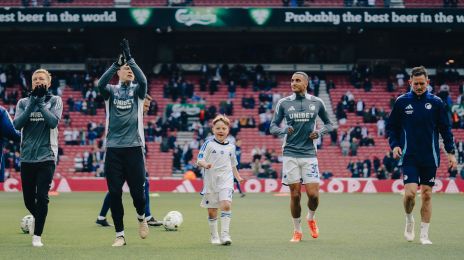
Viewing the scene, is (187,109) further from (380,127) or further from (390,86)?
(390,86)

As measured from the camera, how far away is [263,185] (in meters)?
32.4

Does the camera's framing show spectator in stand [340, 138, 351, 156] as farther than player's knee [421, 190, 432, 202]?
Yes

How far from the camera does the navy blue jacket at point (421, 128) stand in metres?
11.2

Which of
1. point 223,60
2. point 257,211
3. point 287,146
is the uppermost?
point 223,60

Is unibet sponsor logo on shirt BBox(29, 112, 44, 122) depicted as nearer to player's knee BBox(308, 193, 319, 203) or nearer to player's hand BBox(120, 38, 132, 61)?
player's hand BBox(120, 38, 132, 61)

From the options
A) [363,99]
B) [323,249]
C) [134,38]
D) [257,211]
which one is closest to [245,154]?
[363,99]

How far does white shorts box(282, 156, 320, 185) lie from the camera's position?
11938mm

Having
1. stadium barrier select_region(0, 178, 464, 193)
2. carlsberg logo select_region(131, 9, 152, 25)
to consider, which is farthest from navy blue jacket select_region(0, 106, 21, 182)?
carlsberg logo select_region(131, 9, 152, 25)

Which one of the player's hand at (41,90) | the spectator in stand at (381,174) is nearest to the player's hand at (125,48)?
the player's hand at (41,90)

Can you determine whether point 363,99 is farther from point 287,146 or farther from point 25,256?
point 25,256

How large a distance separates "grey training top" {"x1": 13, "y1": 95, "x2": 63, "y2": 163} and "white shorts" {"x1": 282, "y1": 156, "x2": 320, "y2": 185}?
3302 millimetres

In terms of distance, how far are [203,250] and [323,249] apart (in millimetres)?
1539

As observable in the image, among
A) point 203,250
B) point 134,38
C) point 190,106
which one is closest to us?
point 203,250

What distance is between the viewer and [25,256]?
9641 mm
